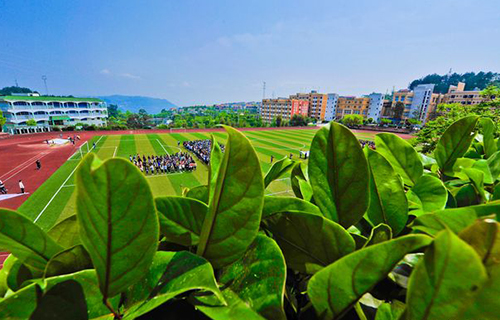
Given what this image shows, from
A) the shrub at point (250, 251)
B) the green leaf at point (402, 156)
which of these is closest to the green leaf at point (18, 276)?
the shrub at point (250, 251)

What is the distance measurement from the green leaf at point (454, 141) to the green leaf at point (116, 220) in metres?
1.26

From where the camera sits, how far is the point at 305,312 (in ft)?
1.76

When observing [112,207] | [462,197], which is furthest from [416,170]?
[112,207]

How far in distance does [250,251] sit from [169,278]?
171mm

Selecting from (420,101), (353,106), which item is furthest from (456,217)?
(353,106)

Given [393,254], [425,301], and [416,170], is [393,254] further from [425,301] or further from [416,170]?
[416,170]

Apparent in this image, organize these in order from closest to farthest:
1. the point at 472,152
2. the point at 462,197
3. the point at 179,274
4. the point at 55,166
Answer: the point at 179,274, the point at 462,197, the point at 472,152, the point at 55,166

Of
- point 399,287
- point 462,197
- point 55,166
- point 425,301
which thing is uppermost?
point 425,301

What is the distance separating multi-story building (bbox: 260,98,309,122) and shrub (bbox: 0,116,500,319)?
70534mm

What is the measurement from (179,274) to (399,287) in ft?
1.91

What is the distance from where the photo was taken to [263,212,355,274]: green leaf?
0.50 m

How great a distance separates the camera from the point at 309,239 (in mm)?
542

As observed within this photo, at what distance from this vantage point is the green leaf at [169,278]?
397mm

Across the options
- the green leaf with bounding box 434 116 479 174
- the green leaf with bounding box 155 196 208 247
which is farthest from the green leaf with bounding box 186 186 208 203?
the green leaf with bounding box 434 116 479 174
